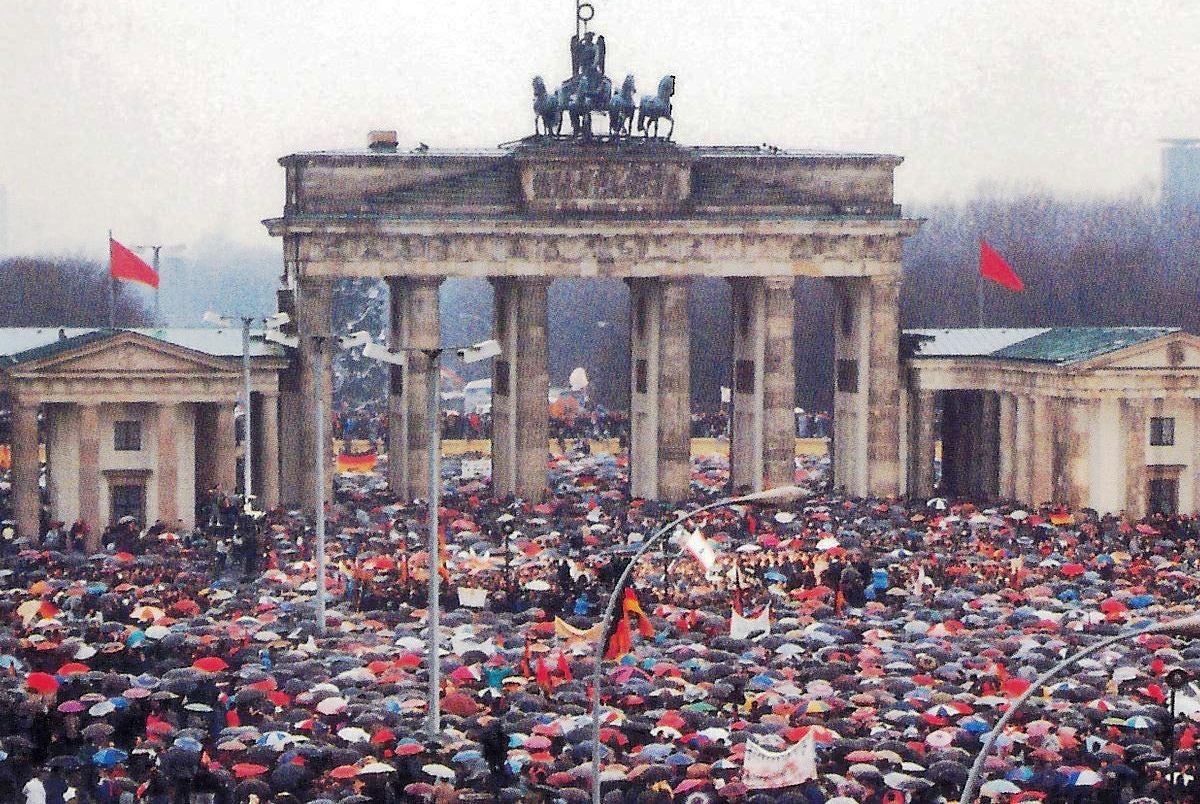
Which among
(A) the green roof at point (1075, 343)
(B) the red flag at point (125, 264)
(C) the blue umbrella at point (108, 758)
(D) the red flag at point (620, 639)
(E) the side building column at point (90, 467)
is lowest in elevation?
(C) the blue umbrella at point (108, 758)

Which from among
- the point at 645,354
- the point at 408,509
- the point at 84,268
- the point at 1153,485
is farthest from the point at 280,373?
the point at 84,268

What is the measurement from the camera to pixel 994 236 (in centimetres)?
16075

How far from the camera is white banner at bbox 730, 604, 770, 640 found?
2442 inches

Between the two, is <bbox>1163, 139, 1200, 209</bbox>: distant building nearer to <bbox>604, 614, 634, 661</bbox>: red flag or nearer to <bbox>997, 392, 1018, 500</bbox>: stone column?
<bbox>997, 392, 1018, 500</bbox>: stone column

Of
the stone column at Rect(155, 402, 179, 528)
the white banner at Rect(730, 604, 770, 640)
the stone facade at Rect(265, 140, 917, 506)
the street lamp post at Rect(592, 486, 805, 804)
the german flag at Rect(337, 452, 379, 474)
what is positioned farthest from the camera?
the german flag at Rect(337, 452, 379, 474)

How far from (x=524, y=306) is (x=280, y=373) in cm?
954

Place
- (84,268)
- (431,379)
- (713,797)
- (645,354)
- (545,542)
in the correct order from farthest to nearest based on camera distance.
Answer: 1. (84,268)
2. (645,354)
3. (545,542)
4. (431,379)
5. (713,797)

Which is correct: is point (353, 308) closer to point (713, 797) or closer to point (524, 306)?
point (524, 306)

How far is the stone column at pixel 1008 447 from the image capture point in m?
97.2

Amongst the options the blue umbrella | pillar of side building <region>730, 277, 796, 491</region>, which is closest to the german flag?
pillar of side building <region>730, 277, 796, 491</region>

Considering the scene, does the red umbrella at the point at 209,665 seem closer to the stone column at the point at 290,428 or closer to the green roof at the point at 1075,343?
the stone column at the point at 290,428

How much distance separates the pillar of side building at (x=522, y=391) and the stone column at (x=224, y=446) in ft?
37.4

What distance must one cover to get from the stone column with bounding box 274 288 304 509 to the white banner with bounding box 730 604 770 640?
1397 inches

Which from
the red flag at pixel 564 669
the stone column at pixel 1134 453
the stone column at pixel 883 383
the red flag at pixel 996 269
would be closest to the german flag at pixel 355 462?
the stone column at pixel 883 383
